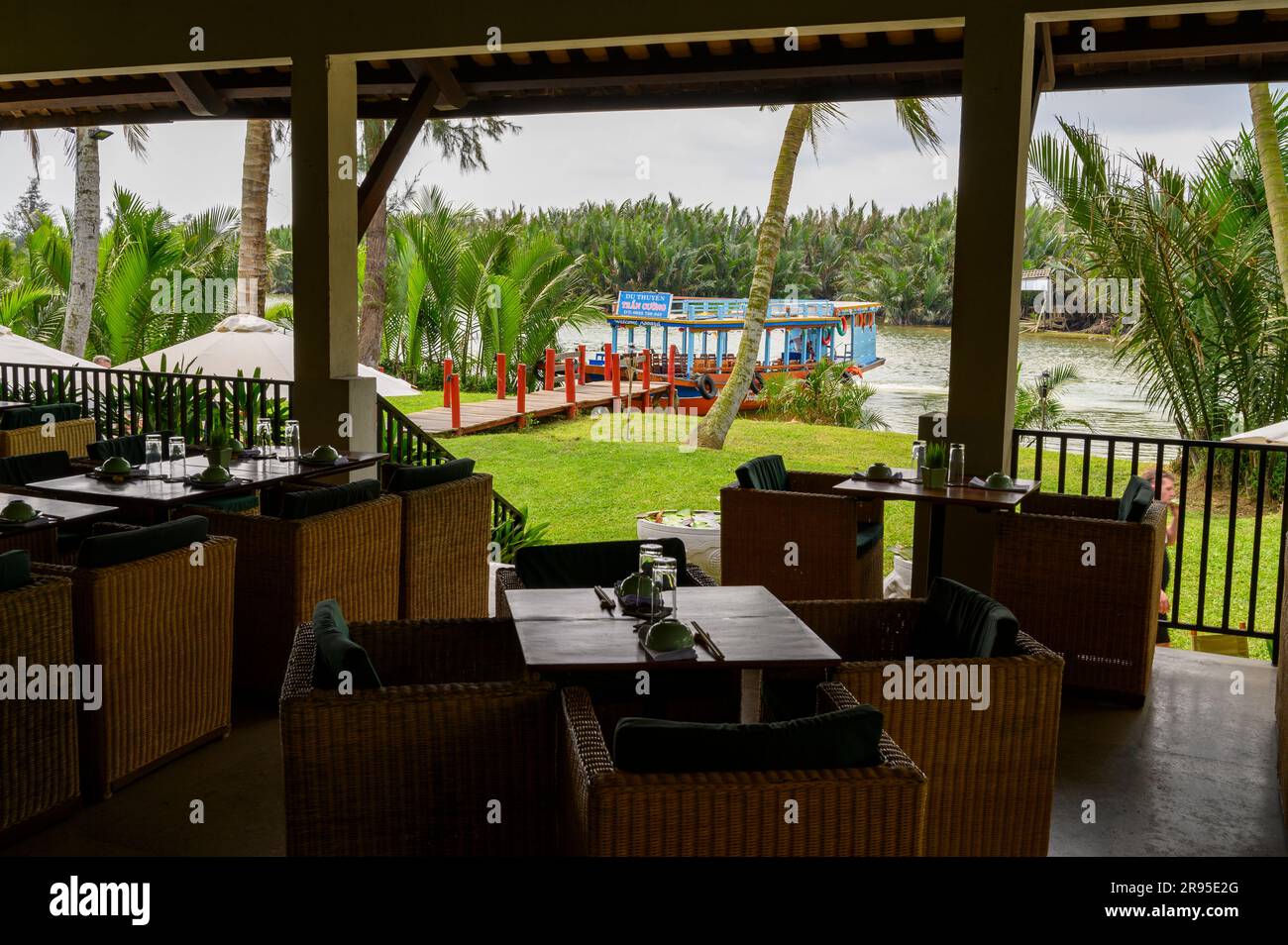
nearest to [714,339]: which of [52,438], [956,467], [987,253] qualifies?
[52,438]

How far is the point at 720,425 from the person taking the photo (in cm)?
1803

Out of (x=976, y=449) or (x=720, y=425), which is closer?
(x=976, y=449)

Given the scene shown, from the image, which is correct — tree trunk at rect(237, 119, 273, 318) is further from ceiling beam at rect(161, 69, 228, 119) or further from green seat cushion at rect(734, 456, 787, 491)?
green seat cushion at rect(734, 456, 787, 491)

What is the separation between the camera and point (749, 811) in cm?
232

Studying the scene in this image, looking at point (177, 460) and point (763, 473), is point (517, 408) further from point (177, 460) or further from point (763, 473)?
point (177, 460)

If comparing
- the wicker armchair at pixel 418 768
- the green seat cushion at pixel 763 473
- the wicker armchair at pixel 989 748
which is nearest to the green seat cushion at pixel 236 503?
the green seat cushion at pixel 763 473

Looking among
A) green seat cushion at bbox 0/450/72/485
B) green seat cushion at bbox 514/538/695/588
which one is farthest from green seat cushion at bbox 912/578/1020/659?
green seat cushion at bbox 0/450/72/485

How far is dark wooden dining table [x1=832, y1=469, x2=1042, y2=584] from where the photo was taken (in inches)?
201

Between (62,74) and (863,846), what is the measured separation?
7478 millimetres

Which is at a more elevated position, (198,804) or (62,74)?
(62,74)
